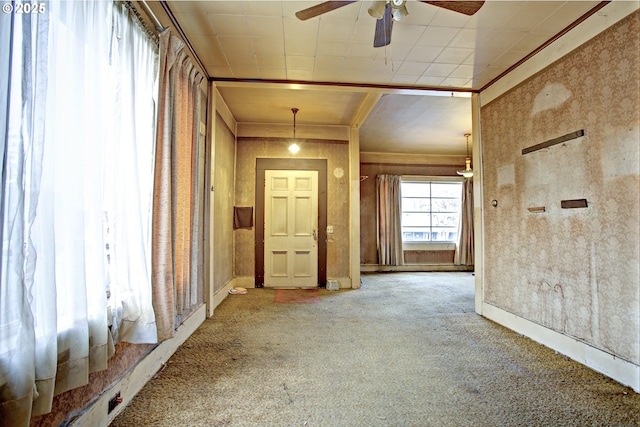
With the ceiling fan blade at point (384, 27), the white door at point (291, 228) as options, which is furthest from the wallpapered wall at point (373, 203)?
the ceiling fan blade at point (384, 27)

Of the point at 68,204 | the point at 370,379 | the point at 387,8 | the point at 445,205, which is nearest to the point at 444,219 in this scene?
the point at 445,205

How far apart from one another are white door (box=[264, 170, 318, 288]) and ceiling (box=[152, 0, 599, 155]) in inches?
47.5

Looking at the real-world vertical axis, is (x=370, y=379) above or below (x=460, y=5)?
below

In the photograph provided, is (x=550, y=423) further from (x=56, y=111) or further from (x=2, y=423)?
(x=56, y=111)

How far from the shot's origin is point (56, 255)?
120cm

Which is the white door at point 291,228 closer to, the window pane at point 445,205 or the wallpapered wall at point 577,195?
the wallpapered wall at point 577,195

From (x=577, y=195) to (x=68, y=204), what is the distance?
3275 mm

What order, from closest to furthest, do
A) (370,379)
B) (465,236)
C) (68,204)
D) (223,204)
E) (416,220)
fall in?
(68,204) → (370,379) → (223,204) → (465,236) → (416,220)

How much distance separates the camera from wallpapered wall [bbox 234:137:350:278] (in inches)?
196

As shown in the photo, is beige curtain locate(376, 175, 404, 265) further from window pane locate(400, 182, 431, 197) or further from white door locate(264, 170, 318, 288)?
white door locate(264, 170, 318, 288)

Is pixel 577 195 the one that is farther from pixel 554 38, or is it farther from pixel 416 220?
pixel 416 220

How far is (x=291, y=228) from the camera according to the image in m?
5.02

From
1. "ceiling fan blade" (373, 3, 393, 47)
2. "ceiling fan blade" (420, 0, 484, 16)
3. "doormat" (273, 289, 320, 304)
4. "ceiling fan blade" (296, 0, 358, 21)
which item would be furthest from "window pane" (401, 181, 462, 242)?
"ceiling fan blade" (296, 0, 358, 21)

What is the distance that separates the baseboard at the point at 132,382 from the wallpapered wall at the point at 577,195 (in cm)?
316
